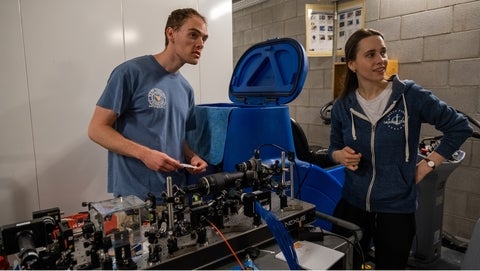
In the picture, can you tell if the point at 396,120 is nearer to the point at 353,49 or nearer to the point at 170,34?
the point at 353,49

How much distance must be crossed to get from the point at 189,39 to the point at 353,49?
2.40ft

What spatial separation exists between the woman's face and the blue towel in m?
0.63

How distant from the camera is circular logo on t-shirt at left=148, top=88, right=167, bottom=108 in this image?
55.0 inches

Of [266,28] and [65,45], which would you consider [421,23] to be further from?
[65,45]

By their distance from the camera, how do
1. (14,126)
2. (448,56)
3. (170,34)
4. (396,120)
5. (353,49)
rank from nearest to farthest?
(396,120), (353,49), (170,34), (14,126), (448,56)

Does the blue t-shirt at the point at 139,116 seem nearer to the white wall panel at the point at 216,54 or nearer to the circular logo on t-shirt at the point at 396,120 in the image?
the circular logo on t-shirt at the point at 396,120

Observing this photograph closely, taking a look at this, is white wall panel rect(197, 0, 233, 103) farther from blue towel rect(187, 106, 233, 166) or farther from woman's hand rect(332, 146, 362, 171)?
woman's hand rect(332, 146, 362, 171)

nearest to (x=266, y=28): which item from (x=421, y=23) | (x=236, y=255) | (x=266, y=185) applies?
(x=421, y=23)

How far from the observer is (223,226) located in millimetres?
1002

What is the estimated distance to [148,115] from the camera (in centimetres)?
140

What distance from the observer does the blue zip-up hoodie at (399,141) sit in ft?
4.03

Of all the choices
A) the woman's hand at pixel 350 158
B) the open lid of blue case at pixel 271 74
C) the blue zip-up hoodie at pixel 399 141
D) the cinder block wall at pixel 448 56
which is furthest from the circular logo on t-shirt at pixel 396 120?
the cinder block wall at pixel 448 56

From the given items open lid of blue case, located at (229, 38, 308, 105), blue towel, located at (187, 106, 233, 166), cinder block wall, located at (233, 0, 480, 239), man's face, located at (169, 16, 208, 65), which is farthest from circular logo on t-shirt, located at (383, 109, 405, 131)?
cinder block wall, located at (233, 0, 480, 239)

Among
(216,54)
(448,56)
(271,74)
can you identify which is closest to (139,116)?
(271,74)
